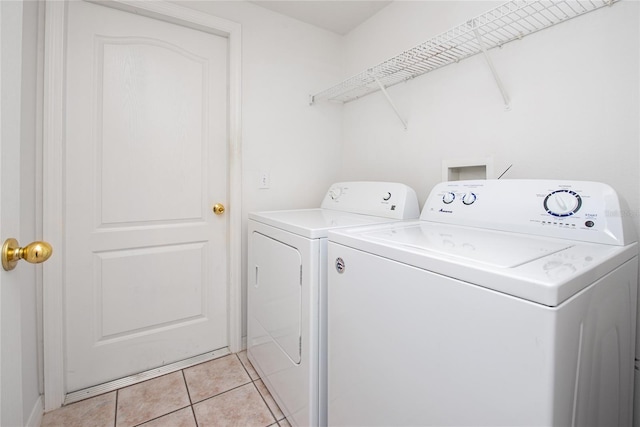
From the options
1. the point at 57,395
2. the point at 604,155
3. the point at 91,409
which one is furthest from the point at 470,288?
the point at 57,395

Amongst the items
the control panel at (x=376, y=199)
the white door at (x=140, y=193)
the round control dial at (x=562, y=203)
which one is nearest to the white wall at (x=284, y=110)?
the white door at (x=140, y=193)

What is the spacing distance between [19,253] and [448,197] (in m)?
1.46

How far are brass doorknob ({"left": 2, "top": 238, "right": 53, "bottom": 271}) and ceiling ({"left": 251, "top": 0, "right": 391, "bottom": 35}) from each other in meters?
1.94

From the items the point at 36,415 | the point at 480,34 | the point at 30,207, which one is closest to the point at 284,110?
the point at 480,34

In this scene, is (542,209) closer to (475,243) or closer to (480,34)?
(475,243)

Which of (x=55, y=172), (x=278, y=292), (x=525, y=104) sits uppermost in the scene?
(x=525, y=104)

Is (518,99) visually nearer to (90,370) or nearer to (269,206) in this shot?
(269,206)

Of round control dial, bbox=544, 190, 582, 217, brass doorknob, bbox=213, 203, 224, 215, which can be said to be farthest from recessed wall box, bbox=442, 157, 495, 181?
brass doorknob, bbox=213, 203, 224, 215

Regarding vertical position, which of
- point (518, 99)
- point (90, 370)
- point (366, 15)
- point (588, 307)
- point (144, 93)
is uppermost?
point (366, 15)

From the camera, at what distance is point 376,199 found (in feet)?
5.62

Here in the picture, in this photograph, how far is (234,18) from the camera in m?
1.88

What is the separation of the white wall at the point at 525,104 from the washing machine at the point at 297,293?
0.31 metres

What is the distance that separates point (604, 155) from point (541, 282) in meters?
0.89

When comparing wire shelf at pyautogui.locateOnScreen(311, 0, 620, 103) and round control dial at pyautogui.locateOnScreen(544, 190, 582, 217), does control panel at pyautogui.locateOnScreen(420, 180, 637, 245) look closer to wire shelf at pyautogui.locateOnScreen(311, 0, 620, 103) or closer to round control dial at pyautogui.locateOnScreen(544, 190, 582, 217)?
round control dial at pyautogui.locateOnScreen(544, 190, 582, 217)
